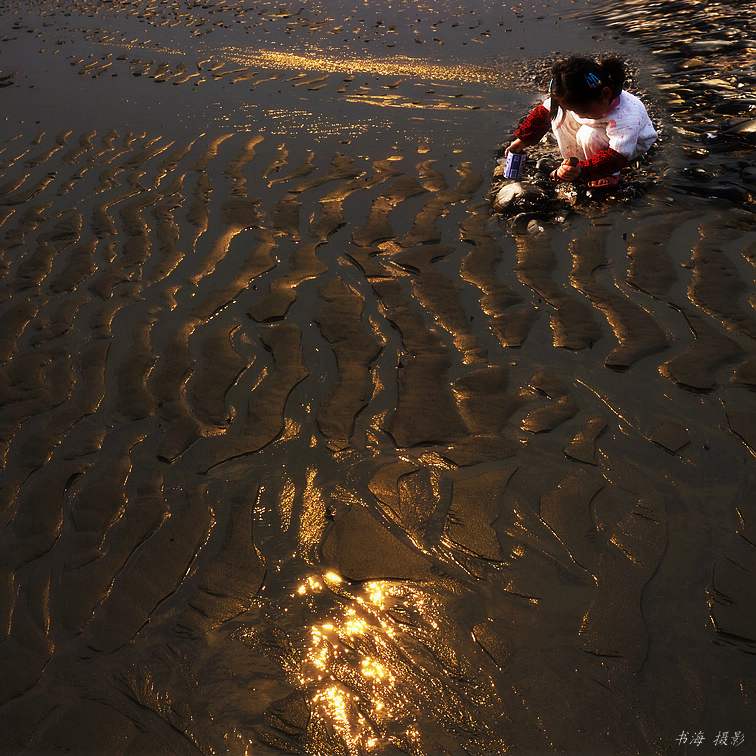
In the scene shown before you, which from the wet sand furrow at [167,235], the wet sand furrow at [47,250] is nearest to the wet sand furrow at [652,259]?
the wet sand furrow at [167,235]

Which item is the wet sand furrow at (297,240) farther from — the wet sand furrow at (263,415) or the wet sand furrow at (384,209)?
the wet sand furrow at (263,415)

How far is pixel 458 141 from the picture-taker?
611cm

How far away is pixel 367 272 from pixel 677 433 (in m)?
2.06

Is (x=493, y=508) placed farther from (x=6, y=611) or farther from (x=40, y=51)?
(x=40, y=51)

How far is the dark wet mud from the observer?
217 centimetres

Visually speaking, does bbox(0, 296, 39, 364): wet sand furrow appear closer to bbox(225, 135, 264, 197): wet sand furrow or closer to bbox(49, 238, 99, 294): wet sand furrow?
bbox(49, 238, 99, 294): wet sand furrow

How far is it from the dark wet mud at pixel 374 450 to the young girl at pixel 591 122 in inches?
10.5

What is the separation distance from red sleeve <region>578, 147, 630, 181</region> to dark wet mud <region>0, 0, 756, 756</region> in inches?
8.4

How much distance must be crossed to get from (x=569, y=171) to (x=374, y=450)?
→ 2836mm

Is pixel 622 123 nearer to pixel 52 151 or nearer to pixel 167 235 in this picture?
pixel 167 235

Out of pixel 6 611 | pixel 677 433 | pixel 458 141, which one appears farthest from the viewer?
pixel 458 141

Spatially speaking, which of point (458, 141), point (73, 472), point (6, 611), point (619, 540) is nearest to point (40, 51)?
point (458, 141)

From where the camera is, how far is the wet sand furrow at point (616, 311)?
11.2 ft

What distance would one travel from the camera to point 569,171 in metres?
4.90
